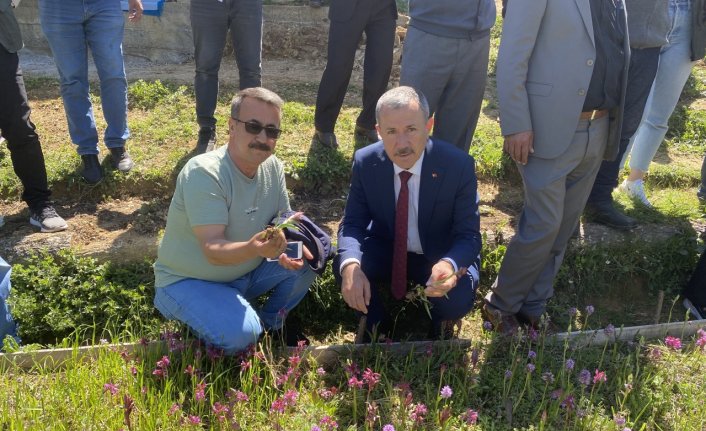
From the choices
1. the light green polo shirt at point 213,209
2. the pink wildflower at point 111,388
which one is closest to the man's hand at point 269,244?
the light green polo shirt at point 213,209

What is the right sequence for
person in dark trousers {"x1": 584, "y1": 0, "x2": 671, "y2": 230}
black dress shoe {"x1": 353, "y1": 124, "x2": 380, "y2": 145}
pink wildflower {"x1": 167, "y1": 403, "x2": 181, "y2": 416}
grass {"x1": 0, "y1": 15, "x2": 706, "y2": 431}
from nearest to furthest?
pink wildflower {"x1": 167, "y1": 403, "x2": 181, "y2": 416}
grass {"x1": 0, "y1": 15, "x2": 706, "y2": 431}
person in dark trousers {"x1": 584, "y1": 0, "x2": 671, "y2": 230}
black dress shoe {"x1": 353, "y1": 124, "x2": 380, "y2": 145}

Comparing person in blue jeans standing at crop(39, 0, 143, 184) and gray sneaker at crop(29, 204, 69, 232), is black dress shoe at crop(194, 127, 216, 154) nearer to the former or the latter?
person in blue jeans standing at crop(39, 0, 143, 184)

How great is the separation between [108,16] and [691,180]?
196 inches

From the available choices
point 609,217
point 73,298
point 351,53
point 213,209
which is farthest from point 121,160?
point 609,217

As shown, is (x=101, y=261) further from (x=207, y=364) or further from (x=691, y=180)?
(x=691, y=180)

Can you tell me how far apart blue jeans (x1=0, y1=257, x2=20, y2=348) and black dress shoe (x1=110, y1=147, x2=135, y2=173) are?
138cm

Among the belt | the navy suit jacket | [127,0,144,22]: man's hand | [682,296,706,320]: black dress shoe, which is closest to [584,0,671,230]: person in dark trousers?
[682,296,706,320]: black dress shoe

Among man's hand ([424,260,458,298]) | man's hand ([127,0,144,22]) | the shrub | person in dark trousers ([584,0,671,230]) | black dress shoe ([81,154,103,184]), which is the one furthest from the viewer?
man's hand ([127,0,144,22])

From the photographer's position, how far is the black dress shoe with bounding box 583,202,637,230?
4680 mm

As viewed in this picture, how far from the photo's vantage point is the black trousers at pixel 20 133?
13.0ft

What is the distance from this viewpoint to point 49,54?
8133 millimetres

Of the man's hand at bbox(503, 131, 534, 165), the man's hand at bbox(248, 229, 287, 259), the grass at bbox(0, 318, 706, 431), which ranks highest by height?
the man's hand at bbox(503, 131, 534, 165)

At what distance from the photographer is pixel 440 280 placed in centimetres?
303

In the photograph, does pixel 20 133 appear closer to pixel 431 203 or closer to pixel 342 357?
pixel 342 357
